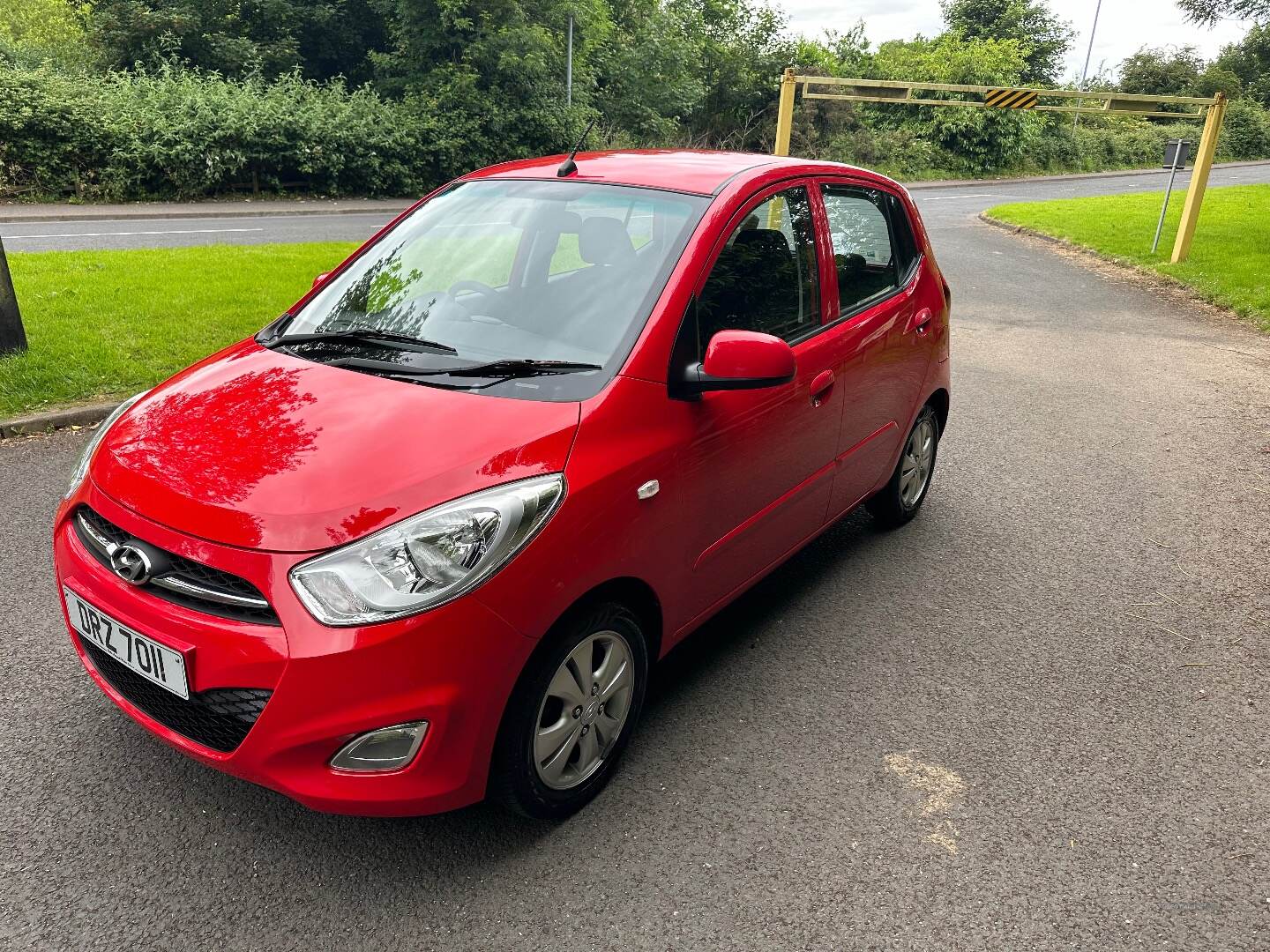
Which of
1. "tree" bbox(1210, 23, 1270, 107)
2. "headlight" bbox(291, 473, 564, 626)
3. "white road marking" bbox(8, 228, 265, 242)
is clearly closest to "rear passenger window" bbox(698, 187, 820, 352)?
"headlight" bbox(291, 473, 564, 626)

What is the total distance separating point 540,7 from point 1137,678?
27.1 metres

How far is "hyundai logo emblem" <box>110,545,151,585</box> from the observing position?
2.27m

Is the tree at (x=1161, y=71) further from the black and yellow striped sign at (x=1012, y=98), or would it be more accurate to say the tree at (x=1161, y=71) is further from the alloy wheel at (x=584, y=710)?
the alloy wheel at (x=584, y=710)

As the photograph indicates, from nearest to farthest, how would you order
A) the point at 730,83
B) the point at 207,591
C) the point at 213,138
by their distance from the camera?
the point at 207,591 → the point at 213,138 → the point at 730,83

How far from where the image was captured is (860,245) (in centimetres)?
397

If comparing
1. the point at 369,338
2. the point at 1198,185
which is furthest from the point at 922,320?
the point at 1198,185

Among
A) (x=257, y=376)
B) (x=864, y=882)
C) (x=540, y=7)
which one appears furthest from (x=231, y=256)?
(x=540, y=7)

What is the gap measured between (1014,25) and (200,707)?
59804mm

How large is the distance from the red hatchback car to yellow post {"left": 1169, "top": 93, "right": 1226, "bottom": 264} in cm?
1338

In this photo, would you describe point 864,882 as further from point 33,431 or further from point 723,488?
point 33,431

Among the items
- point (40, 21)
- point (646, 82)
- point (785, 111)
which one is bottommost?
point (785, 111)

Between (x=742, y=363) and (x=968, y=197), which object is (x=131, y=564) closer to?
(x=742, y=363)

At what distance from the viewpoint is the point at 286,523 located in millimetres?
2180

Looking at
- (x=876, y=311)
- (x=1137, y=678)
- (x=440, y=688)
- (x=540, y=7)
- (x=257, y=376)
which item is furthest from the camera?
(x=540, y=7)
